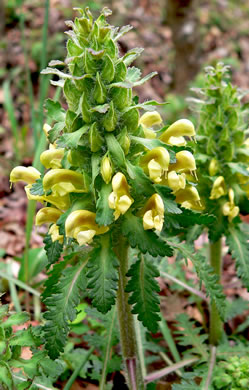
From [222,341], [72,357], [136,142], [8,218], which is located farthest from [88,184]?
[8,218]

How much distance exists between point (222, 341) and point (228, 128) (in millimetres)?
1071

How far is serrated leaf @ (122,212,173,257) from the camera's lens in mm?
1458

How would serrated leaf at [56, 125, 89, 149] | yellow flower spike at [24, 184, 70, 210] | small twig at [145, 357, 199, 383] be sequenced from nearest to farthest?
serrated leaf at [56, 125, 89, 149]
yellow flower spike at [24, 184, 70, 210]
small twig at [145, 357, 199, 383]

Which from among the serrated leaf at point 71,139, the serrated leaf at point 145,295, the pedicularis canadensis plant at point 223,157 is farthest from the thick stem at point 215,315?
the serrated leaf at point 71,139

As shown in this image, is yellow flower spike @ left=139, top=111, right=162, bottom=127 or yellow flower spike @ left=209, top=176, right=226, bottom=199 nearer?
yellow flower spike @ left=139, top=111, right=162, bottom=127

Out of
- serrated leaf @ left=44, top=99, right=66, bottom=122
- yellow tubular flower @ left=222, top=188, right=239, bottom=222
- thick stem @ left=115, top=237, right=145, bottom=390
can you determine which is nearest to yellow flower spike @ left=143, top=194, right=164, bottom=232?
thick stem @ left=115, top=237, right=145, bottom=390

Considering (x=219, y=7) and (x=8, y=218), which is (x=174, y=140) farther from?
(x=219, y=7)

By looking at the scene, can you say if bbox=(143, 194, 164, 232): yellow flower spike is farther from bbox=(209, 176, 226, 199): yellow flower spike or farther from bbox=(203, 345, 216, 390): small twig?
bbox=(203, 345, 216, 390): small twig

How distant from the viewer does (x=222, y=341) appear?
2.27 meters

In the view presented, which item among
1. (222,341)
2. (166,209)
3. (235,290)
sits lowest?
(235,290)

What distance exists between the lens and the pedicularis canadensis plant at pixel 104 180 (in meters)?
1.44

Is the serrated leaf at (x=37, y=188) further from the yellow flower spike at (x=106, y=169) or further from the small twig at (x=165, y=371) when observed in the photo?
the small twig at (x=165, y=371)

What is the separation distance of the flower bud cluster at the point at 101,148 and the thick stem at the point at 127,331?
7.2 inches

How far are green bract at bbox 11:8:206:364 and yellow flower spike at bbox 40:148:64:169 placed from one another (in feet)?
0.04
